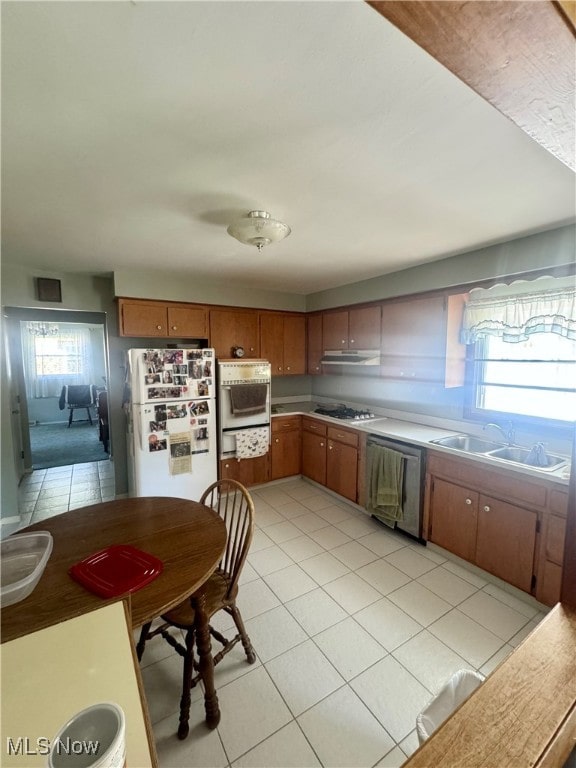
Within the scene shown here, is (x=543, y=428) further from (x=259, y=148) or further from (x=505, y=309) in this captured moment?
(x=259, y=148)

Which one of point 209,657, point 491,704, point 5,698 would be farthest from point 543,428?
point 5,698

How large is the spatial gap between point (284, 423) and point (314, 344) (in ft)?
3.69

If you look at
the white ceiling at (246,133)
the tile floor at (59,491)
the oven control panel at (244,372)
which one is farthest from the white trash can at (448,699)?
the tile floor at (59,491)

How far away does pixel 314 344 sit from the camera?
14.2 ft

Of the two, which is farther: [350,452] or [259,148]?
[350,452]

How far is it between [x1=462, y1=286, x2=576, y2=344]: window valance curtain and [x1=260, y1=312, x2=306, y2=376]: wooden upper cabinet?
2.09 meters

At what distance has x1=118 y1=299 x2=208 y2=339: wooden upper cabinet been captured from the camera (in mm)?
3191

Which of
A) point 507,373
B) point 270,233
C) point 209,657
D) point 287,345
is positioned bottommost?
point 209,657

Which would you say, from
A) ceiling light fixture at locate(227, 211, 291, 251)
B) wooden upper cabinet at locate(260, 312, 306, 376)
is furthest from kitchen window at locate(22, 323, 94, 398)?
ceiling light fixture at locate(227, 211, 291, 251)

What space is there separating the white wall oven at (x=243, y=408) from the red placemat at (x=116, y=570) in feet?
7.10

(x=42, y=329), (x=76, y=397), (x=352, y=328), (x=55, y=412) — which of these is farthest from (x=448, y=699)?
(x=55, y=412)

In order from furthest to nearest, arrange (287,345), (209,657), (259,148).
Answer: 1. (287,345)
2. (209,657)
3. (259,148)

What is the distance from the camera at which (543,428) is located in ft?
8.02

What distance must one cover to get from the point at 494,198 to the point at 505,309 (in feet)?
3.33
